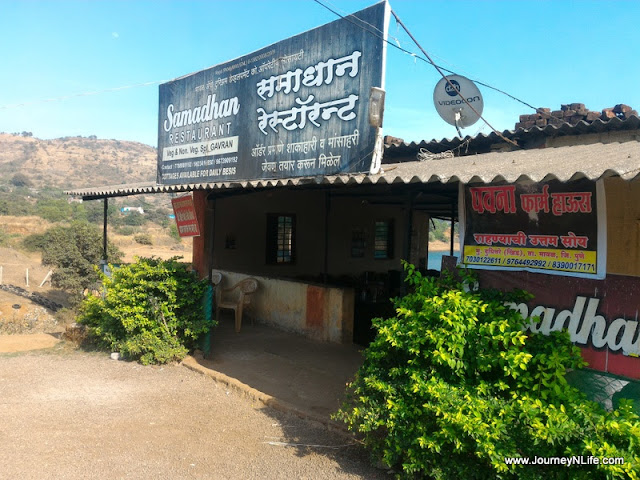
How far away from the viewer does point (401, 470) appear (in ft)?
13.4

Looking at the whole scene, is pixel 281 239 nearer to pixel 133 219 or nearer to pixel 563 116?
pixel 563 116

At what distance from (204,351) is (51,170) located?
79119 mm

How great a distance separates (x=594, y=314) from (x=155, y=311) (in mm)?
5872

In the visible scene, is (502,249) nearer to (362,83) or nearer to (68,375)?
(362,83)

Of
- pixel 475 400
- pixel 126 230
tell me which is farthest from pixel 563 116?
pixel 126 230

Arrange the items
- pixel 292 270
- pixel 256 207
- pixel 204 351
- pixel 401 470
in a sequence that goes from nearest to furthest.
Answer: pixel 401 470 → pixel 204 351 → pixel 256 207 → pixel 292 270

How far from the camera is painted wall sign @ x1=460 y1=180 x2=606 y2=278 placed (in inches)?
154

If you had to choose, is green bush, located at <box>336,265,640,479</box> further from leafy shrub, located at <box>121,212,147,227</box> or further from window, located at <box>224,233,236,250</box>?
leafy shrub, located at <box>121,212,147,227</box>

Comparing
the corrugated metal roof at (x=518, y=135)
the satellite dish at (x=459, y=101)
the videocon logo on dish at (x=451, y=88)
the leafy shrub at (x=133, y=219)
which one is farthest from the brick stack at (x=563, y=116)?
the leafy shrub at (x=133, y=219)

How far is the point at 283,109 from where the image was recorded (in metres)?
6.89

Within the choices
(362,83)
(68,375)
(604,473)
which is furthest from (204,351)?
(604,473)

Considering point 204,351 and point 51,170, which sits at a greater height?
point 51,170

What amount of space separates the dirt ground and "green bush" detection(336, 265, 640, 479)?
2.22 ft

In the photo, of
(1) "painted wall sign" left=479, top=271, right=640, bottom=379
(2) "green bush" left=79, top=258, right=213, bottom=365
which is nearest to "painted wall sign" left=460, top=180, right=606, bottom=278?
(1) "painted wall sign" left=479, top=271, right=640, bottom=379
